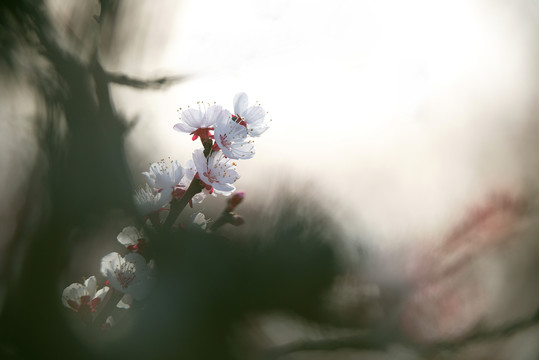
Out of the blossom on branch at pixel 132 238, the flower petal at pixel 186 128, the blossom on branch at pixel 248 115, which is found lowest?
the blossom on branch at pixel 132 238

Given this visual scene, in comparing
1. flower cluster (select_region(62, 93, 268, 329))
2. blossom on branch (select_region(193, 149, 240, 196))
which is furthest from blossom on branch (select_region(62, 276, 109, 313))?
blossom on branch (select_region(193, 149, 240, 196))

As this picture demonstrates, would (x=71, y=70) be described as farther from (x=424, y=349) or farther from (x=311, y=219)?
(x=424, y=349)

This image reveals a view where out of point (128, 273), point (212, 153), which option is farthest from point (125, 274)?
point (212, 153)

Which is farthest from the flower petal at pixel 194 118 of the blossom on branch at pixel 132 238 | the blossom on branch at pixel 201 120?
the blossom on branch at pixel 132 238

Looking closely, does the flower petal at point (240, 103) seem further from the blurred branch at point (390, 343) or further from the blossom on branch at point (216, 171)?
the blurred branch at point (390, 343)

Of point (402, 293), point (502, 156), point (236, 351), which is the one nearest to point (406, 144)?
point (502, 156)

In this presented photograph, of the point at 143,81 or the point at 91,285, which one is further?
the point at 143,81

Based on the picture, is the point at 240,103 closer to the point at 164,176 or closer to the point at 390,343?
the point at 164,176
